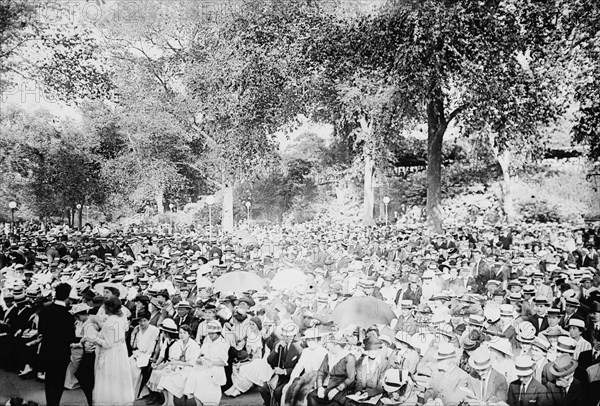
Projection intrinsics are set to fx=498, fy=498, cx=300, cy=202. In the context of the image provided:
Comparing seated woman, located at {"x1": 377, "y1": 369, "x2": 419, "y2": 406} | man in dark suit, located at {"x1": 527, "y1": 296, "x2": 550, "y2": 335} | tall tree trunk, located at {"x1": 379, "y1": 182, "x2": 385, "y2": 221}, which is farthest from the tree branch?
tall tree trunk, located at {"x1": 379, "y1": 182, "x2": 385, "y2": 221}

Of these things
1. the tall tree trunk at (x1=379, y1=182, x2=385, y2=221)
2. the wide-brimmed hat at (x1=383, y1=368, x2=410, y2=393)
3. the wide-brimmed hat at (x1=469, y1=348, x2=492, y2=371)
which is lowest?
the wide-brimmed hat at (x1=383, y1=368, x2=410, y2=393)

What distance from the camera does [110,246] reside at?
917 centimetres

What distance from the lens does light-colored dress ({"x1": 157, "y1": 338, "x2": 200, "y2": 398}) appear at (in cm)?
459

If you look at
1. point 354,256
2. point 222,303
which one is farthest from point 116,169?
point 354,256

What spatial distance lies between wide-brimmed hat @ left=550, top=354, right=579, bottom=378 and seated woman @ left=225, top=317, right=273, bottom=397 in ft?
8.31

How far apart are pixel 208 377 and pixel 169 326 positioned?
64cm

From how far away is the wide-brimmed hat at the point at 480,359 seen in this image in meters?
4.05

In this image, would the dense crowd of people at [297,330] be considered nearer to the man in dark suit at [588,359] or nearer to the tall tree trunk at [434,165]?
the man in dark suit at [588,359]

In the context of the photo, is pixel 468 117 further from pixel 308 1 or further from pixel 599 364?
pixel 599 364

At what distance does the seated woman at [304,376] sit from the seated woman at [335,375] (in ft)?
0.18

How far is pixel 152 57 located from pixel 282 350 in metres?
4.81

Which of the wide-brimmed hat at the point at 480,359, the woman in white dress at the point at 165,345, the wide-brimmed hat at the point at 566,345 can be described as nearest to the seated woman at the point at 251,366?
the woman in white dress at the point at 165,345

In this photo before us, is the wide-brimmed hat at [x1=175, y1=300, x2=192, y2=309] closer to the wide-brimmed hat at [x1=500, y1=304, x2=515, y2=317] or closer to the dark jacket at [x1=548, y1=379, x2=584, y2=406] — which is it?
the wide-brimmed hat at [x1=500, y1=304, x2=515, y2=317]

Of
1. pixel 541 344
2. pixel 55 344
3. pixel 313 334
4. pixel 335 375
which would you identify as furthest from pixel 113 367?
pixel 541 344
